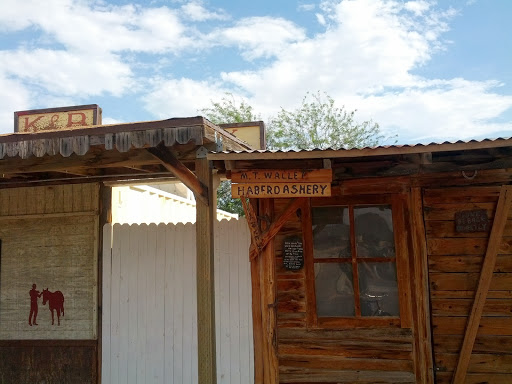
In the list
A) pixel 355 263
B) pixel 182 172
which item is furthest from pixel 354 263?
pixel 182 172

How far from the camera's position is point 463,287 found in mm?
5621

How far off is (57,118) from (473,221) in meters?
5.65

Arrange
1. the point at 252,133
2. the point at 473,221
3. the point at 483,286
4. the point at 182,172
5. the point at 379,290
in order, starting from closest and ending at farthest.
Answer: the point at 182,172 → the point at 483,286 → the point at 473,221 → the point at 379,290 → the point at 252,133

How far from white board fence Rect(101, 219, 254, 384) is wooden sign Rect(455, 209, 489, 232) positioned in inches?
96.0

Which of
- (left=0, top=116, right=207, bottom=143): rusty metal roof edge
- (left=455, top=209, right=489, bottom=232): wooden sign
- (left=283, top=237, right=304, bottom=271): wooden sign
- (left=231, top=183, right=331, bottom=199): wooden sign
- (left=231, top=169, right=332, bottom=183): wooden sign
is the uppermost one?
(left=0, top=116, right=207, bottom=143): rusty metal roof edge

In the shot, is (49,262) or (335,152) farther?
(49,262)

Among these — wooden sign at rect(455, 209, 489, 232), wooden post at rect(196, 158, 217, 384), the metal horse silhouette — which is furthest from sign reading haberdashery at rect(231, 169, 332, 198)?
the metal horse silhouette

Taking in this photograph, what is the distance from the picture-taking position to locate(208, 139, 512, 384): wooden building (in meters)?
5.57

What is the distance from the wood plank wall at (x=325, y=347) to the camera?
566 centimetres

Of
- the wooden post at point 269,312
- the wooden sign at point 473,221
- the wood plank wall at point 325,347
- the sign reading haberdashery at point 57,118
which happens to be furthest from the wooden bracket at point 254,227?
the sign reading haberdashery at point 57,118

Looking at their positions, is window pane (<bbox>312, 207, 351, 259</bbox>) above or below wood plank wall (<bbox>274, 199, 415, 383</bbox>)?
above

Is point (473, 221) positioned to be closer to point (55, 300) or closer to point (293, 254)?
point (293, 254)

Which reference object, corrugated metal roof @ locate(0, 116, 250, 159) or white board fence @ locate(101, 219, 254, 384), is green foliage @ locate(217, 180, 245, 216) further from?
corrugated metal roof @ locate(0, 116, 250, 159)

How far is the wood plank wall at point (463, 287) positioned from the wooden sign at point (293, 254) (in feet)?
4.63
